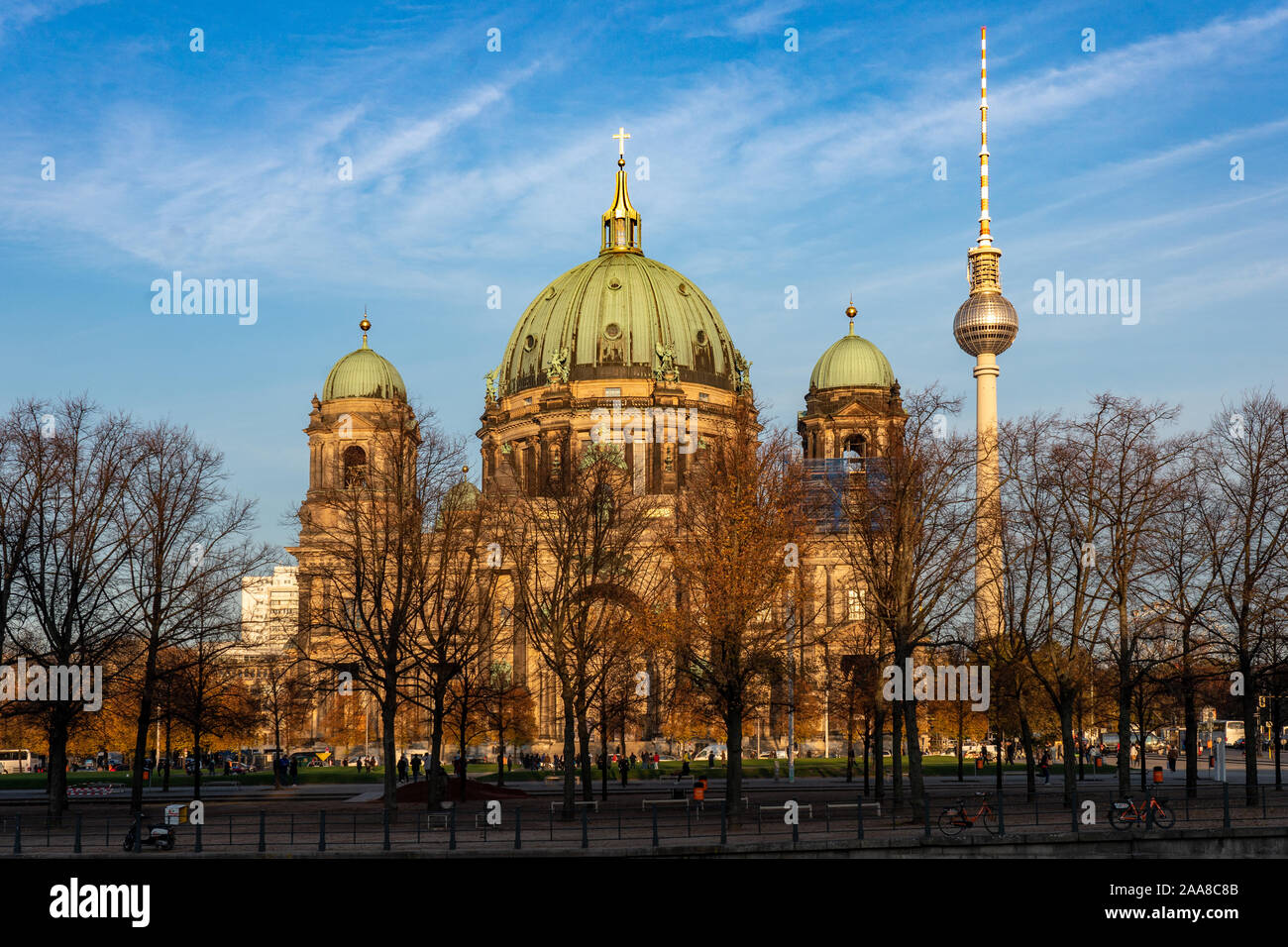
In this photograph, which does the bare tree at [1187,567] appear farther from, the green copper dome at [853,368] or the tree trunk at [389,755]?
the green copper dome at [853,368]

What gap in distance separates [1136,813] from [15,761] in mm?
102699

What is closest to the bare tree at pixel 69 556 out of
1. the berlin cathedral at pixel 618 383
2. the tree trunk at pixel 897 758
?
the tree trunk at pixel 897 758

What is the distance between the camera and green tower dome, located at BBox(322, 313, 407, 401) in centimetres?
12056

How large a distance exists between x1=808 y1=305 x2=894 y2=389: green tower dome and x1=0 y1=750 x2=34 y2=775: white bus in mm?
71975

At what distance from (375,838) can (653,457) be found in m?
85.8

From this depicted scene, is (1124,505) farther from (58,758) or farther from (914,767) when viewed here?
(58,758)

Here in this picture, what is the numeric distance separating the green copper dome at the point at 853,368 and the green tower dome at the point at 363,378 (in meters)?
36.7

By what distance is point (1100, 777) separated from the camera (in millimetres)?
73500

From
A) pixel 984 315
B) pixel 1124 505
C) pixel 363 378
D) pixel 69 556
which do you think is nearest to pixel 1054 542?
pixel 1124 505

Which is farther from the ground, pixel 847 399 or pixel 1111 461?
pixel 847 399

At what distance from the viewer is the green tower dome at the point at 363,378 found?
120562 millimetres
